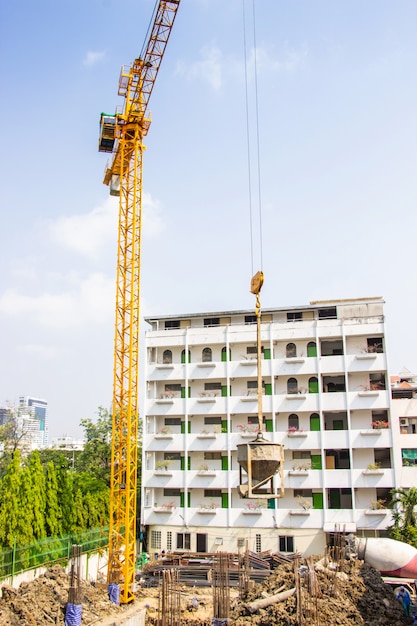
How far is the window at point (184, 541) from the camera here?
3894cm

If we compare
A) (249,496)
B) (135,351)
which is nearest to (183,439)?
(135,351)

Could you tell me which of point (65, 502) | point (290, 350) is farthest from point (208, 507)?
point (290, 350)

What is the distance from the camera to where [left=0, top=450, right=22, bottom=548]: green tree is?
27391 millimetres

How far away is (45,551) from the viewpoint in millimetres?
28656

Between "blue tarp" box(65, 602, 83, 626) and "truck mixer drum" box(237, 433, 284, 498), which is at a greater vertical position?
"truck mixer drum" box(237, 433, 284, 498)

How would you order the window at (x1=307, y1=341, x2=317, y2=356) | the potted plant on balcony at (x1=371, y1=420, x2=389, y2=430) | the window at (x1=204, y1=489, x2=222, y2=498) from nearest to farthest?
the potted plant on balcony at (x1=371, y1=420, x2=389, y2=430) < the window at (x1=204, y1=489, x2=222, y2=498) < the window at (x1=307, y1=341, x2=317, y2=356)

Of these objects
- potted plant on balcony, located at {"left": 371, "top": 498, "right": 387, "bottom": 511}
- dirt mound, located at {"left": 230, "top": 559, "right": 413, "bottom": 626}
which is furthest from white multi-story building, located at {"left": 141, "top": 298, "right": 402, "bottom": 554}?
dirt mound, located at {"left": 230, "top": 559, "right": 413, "bottom": 626}

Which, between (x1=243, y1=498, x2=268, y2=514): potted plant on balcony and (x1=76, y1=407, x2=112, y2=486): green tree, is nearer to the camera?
(x1=243, y1=498, x2=268, y2=514): potted plant on balcony

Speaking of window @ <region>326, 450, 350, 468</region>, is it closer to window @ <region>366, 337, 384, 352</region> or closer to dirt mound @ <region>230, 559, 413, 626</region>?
window @ <region>366, 337, 384, 352</region>

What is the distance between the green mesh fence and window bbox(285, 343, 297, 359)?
635 inches

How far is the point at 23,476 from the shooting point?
2973 cm

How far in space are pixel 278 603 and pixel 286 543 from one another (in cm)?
1628

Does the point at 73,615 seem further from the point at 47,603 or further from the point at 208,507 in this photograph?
the point at 208,507

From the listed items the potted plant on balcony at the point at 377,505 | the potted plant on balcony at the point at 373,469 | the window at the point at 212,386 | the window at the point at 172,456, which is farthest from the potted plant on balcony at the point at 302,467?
the window at the point at 172,456
